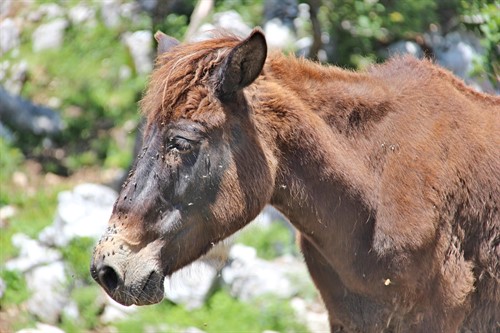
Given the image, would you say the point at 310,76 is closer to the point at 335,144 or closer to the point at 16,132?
the point at 335,144

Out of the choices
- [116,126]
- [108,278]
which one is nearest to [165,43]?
[108,278]

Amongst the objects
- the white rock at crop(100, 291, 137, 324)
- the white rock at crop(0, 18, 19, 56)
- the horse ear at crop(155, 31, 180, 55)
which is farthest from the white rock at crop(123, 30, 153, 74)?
the horse ear at crop(155, 31, 180, 55)

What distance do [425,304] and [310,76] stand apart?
1.33m

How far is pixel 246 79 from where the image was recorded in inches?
160

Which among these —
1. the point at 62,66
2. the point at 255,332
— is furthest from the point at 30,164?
the point at 255,332

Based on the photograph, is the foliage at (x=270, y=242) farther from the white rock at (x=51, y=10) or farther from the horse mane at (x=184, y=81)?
the white rock at (x=51, y=10)

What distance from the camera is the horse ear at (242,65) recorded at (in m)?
3.96

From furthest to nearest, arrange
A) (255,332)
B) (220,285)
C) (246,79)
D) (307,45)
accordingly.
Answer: (307,45)
(220,285)
(255,332)
(246,79)

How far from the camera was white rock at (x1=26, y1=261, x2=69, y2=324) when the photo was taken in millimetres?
7367

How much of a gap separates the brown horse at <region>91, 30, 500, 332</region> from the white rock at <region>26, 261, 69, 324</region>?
3.44m

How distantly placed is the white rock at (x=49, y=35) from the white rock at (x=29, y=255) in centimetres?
433

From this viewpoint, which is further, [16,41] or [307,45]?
[16,41]

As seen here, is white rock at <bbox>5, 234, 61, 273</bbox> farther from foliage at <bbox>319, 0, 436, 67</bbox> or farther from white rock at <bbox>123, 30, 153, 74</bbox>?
foliage at <bbox>319, 0, 436, 67</bbox>

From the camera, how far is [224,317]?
23.8ft
